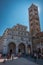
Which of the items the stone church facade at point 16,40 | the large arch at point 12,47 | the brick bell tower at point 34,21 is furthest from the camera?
the brick bell tower at point 34,21

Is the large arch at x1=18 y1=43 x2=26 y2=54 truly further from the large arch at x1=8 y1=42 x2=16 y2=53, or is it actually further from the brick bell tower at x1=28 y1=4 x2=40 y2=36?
the brick bell tower at x1=28 y1=4 x2=40 y2=36

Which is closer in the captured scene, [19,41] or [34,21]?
[19,41]

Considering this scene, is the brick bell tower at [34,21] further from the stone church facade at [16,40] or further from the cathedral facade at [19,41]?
the stone church facade at [16,40]

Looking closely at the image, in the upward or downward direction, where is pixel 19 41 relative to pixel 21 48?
upward

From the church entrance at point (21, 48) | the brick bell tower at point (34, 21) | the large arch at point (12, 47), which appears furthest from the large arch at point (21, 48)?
the brick bell tower at point (34, 21)

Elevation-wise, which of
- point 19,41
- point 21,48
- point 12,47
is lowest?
point 21,48

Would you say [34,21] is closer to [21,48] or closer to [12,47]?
[21,48]

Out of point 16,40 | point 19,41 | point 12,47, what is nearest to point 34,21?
point 19,41

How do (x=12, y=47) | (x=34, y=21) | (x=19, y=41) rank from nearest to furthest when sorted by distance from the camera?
(x=19, y=41), (x=12, y=47), (x=34, y=21)

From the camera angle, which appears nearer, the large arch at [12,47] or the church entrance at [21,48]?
the large arch at [12,47]

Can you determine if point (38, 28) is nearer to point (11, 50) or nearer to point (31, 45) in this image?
point (31, 45)

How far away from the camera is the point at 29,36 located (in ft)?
68.1

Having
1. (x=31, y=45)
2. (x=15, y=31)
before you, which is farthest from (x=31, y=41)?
(x=15, y=31)

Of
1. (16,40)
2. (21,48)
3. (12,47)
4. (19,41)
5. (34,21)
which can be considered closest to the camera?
(16,40)
